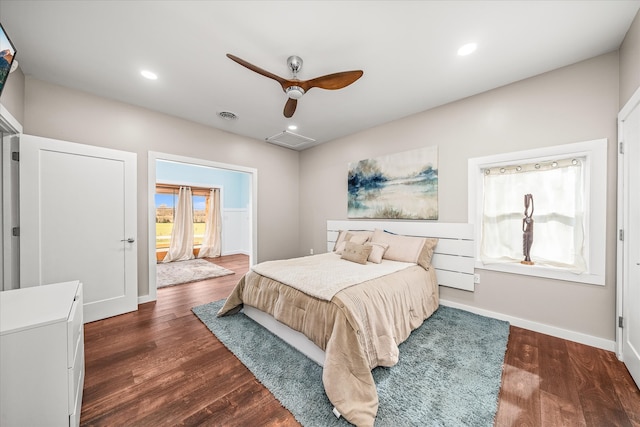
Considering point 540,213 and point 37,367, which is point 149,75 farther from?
point 540,213

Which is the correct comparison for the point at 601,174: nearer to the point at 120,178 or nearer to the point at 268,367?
the point at 268,367

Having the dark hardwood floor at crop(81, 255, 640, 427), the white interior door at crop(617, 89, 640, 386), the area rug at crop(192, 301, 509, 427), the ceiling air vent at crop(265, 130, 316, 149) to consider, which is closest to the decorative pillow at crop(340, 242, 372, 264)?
the area rug at crop(192, 301, 509, 427)

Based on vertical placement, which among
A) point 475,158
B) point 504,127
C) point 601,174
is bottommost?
point 601,174

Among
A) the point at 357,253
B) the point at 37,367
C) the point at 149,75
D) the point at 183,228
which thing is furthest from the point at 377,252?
the point at 183,228

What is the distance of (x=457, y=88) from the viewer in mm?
2697

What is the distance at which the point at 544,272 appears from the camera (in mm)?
2414

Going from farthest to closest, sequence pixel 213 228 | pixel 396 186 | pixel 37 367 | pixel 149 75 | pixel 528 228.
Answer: pixel 213 228 < pixel 396 186 < pixel 528 228 < pixel 149 75 < pixel 37 367

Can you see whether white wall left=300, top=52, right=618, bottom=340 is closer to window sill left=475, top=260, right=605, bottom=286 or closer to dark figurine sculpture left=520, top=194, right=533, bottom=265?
window sill left=475, top=260, right=605, bottom=286

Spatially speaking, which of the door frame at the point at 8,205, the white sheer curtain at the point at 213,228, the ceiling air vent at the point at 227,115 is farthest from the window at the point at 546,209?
the white sheer curtain at the point at 213,228

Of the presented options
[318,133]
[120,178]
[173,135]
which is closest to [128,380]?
[120,178]

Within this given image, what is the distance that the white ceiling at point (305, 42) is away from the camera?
1.69 meters

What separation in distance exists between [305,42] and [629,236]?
3.01 m

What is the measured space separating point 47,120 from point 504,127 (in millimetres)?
5089

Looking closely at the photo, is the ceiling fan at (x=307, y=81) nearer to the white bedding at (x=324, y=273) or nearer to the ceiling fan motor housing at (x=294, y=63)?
the ceiling fan motor housing at (x=294, y=63)
